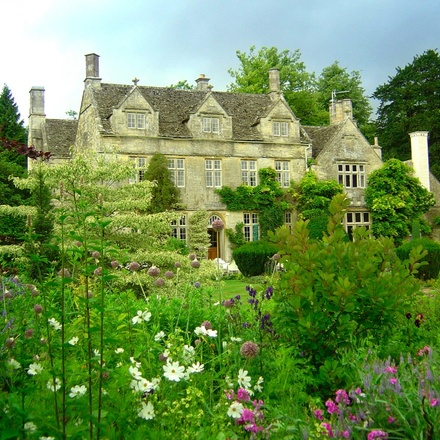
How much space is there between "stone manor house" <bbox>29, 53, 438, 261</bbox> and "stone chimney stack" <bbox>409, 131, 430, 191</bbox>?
8.00 feet

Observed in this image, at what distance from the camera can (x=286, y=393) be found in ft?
15.4

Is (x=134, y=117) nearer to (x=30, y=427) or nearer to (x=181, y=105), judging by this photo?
(x=181, y=105)

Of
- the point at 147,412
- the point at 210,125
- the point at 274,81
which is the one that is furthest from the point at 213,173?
the point at 147,412

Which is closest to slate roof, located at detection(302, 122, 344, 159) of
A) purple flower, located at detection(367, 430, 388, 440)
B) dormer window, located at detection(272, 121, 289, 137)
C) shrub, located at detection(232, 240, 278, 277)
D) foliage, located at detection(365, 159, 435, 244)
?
dormer window, located at detection(272, 121, 289, 137)

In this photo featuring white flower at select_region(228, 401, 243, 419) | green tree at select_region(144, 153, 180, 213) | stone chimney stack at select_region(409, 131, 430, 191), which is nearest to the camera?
white flower at select_region(228, 401, 243, 419)

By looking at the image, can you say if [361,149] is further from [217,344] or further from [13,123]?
[217,344]

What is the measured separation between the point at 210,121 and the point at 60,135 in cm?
799

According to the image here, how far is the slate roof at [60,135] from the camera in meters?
32.8

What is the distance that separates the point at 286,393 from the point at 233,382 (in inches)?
18.4

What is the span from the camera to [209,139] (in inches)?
1238

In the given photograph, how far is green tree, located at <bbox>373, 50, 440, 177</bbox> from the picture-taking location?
46.1m

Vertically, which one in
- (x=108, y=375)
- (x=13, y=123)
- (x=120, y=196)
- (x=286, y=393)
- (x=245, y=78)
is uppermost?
(x=245, y=78)

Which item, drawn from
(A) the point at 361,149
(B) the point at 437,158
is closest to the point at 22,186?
(A) the point at 361,149

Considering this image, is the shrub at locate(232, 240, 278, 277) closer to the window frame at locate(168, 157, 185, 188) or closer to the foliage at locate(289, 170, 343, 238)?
the window frame at locate(168, 157, 185, 188)
